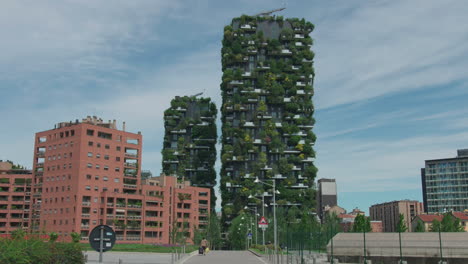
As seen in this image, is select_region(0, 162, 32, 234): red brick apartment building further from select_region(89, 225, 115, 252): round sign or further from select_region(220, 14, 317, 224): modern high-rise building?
select_region(89, 225, 115, 252): round sign

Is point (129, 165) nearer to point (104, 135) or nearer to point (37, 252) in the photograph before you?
point (104, 135)

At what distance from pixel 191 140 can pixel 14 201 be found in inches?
2047

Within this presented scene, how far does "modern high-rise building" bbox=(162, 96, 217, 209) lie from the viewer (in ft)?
513

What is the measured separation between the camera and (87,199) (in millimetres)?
122188

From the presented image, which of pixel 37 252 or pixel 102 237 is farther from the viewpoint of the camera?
pixel 37 252

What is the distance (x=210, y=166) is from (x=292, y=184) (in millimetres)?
28505

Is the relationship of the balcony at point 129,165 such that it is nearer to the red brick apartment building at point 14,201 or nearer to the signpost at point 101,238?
the red brick apartment building at point 14,201

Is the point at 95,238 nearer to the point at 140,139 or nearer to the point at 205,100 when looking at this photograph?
the point at 140,139

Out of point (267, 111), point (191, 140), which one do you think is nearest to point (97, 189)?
point (191, 140)

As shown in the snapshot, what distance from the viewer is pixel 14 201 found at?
135750 millimetres

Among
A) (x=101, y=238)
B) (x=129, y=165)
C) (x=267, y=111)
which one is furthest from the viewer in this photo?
(x=267, y=111)

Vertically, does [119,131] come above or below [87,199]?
above

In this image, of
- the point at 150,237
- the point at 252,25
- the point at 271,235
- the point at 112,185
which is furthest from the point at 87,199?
the point at 252,25

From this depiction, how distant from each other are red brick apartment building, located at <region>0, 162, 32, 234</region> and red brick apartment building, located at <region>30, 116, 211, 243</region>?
16.3ft
